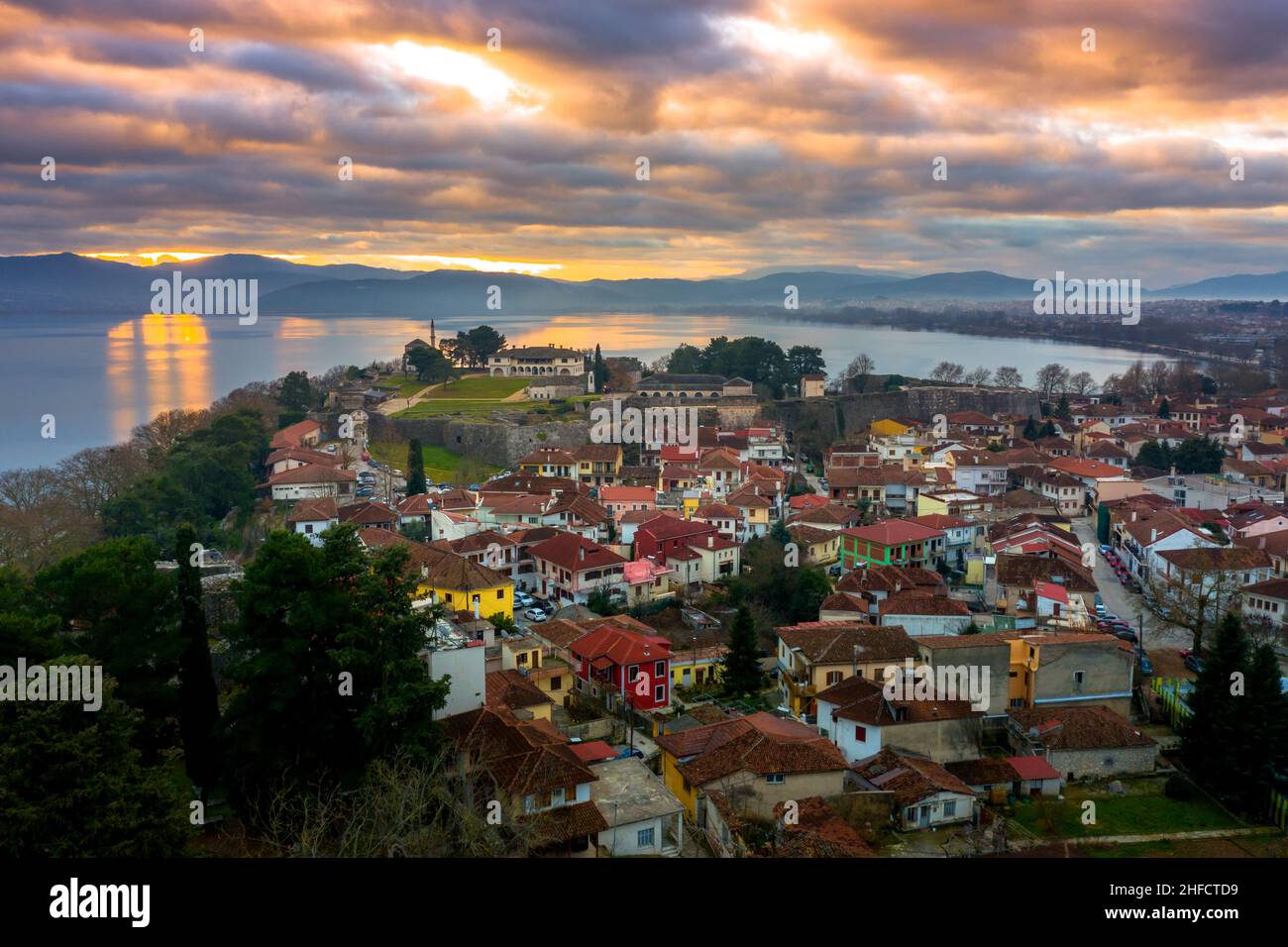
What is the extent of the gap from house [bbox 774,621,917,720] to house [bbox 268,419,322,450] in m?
12.7

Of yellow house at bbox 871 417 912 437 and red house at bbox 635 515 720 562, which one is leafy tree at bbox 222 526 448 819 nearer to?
red house at bbox 635 515 720 562

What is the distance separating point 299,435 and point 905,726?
15321mm

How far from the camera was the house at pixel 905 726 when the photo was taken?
7.21 meters

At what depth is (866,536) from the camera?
1279 cm

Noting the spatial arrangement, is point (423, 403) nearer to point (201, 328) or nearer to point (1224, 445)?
point (1224, 445)

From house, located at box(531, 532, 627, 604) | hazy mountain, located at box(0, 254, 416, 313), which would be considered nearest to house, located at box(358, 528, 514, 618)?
house, located at box(531, 532, 627, 604)

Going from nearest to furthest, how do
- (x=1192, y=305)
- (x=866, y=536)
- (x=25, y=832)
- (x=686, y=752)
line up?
(x=25, y=832), (x=686, y=752), (x=866, y=536), (x=1192, y=305)

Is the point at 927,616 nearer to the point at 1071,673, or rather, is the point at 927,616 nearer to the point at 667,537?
the point at 1071,673

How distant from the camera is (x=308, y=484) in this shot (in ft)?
50.1

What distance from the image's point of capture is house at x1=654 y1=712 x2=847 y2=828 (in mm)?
6109

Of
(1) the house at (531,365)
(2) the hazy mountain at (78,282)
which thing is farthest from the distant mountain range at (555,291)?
(1) the house at (531,365)

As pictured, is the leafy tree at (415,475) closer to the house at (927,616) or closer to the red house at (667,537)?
the red house at (667,537)
